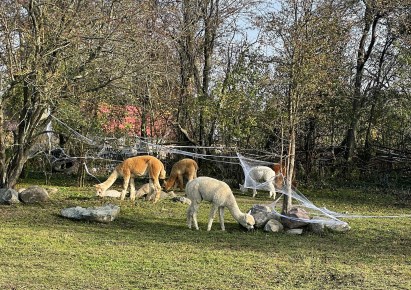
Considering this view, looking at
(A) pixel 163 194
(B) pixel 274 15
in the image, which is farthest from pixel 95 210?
(B) pixel 274 15

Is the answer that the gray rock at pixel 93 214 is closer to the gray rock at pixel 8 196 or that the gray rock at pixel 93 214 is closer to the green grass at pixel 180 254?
the green grass at pixel 180 254

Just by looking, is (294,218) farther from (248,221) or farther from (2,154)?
(2,154)

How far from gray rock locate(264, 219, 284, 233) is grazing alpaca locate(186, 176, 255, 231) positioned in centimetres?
33

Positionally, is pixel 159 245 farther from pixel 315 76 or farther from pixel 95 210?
pixel 315 76

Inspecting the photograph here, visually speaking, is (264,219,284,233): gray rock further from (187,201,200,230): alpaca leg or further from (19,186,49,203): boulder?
(19,186,49,203): boulder

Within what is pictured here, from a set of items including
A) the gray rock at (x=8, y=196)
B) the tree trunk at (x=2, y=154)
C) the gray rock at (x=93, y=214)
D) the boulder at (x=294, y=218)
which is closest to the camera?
the boulder at (x=294, y=218)

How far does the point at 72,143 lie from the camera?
17141 mm

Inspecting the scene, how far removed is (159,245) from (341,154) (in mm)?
11985

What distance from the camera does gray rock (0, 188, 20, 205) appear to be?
41.5 ft

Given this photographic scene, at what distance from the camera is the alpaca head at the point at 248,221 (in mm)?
10750

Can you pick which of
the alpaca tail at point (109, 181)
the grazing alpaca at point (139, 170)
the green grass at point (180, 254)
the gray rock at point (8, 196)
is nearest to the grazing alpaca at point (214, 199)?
the green grass at point (180, 254)

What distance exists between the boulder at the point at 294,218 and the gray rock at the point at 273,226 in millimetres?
127

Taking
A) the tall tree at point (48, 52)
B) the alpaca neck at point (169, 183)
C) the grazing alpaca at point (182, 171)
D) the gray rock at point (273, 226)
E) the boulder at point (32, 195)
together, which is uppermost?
the tall tree at point (48, 52)

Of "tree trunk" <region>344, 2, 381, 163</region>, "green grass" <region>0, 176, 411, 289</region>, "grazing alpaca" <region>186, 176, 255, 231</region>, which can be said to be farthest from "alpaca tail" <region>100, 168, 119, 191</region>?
"tree trunk" <region>344, 2, 381, 163</region>
